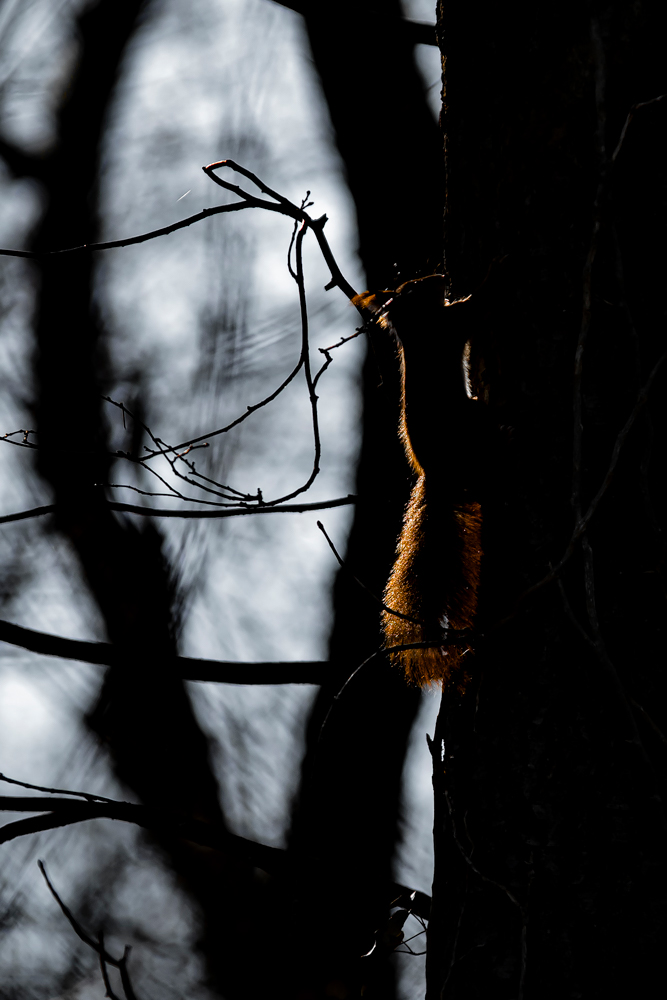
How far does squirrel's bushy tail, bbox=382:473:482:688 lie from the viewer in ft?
5.19

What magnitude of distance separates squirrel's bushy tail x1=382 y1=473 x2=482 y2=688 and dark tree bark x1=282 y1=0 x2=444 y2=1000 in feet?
0.52

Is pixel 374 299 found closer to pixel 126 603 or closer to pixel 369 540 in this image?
pixel 369 540

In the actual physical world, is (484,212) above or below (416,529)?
above

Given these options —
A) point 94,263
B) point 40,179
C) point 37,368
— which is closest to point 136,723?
point 37,368

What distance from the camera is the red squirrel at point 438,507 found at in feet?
4.69

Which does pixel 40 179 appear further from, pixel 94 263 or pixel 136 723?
pixel 136 723

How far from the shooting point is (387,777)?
2.69 meters

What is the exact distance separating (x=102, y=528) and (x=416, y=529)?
189 centimetres

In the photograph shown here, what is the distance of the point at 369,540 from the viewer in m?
2.74

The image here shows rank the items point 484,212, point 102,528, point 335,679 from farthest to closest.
Result: point 102,528 → point 335,679 → point 484,212

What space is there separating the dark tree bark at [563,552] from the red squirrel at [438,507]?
0.41 ft

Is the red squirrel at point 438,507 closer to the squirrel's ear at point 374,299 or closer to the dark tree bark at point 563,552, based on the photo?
the squirrel's ear at point 374,299

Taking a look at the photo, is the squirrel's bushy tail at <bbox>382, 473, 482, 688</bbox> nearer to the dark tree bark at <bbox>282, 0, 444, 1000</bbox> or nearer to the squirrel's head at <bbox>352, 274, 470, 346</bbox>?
the dark tree bark at <bbox>282, 0, 444, 1000</bbox>

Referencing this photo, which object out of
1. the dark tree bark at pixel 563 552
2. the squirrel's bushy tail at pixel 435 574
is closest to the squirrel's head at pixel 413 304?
the squirrel's bushy tail at pixel 435 574
